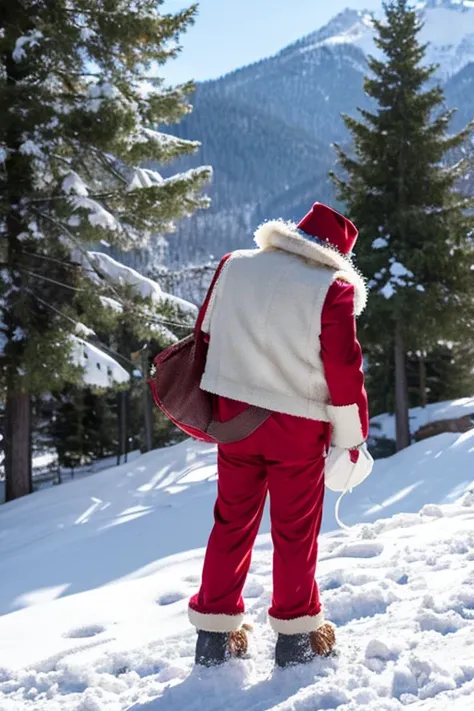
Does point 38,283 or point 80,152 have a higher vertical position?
point 80,152

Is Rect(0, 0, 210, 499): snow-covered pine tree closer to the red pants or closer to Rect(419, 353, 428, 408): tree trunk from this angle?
the red pants

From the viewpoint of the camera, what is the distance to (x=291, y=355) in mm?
2748

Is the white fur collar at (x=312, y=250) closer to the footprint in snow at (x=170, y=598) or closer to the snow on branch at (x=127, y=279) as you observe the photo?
the footprint in snow at (x=170, y=598)

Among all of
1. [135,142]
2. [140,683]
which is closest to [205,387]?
[140,683]

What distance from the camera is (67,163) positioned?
10.7 metres

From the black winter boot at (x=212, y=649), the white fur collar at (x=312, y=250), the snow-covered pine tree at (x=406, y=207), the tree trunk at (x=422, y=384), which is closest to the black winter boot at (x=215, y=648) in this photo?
the black winter boot at (x=212, y=649)

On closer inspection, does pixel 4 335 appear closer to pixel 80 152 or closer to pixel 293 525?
pixel 80 152

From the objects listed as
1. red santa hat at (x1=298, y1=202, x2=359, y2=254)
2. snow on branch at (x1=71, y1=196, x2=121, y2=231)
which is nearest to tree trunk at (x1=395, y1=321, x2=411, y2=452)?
snow on branch at (x1=71, y1=196, x2=121, y2=231)

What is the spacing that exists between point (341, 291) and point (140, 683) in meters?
1.91

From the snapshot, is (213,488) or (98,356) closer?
(213,488)

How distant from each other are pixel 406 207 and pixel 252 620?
1314 centimetres

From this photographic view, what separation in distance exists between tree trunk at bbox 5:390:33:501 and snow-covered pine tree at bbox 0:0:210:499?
0.8 inches

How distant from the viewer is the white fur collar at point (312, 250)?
2.77 m

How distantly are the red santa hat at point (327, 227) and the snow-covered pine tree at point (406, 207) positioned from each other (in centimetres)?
1151
